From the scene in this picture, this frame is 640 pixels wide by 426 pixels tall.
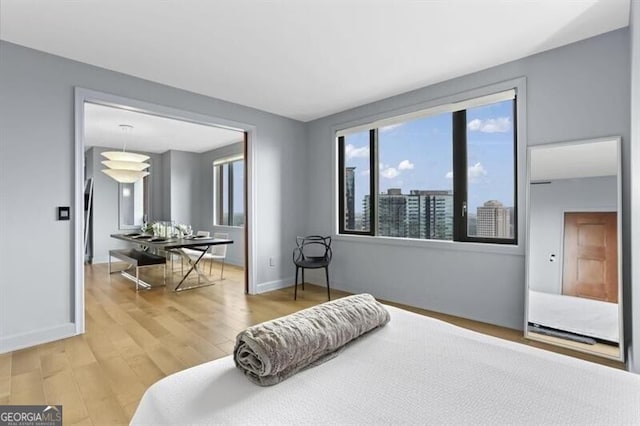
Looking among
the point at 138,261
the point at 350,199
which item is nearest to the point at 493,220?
the point at 350,199

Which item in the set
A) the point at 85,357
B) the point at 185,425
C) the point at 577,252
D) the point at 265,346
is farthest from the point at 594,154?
the point at 85,357

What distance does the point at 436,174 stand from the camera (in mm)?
3662

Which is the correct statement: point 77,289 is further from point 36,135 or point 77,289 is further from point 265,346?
point 265,346

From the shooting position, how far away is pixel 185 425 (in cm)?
79

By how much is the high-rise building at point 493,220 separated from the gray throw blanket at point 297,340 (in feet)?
7.62

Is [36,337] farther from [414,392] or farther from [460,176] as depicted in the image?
[460,176]

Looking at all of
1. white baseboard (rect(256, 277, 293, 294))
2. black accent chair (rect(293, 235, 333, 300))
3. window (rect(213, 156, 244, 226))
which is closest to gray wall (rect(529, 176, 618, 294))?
black accent chair (rect(293, 235, 333, 300))

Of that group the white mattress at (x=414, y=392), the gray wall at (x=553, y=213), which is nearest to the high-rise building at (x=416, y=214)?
the gray wall at (x=553, y=213)

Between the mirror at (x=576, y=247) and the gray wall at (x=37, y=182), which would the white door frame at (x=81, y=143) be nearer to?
the gray wall at (x=37, y=182)

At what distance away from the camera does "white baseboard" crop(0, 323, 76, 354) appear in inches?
102

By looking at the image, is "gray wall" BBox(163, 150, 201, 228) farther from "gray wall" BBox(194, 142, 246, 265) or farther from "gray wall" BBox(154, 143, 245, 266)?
"gray wall" BBox(194, 142, 246, 265)

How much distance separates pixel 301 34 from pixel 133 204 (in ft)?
21.9

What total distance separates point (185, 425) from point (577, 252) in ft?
9.77

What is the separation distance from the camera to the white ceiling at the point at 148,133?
4898mm
